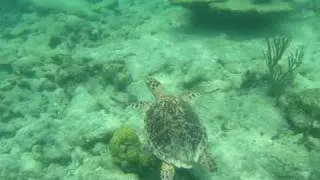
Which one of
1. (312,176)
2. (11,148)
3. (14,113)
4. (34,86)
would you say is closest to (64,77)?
(34,86)

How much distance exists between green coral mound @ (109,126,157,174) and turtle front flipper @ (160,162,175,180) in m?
0.46

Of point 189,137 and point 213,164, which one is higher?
point 189,137

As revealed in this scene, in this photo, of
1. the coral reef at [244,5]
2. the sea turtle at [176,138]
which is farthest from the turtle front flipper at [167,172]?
the coral reef at [244,5]

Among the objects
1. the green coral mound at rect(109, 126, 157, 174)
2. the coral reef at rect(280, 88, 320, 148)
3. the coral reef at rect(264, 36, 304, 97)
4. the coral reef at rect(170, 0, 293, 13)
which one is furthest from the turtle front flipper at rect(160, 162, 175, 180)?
the coral reef at rect(170, 0, 293, 13)

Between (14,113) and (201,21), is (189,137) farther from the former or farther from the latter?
(201,21)

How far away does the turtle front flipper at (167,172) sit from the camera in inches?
186

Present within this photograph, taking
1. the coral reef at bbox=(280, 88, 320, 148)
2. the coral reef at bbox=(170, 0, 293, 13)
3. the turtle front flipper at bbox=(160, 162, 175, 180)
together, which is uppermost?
the coral reef at bbox=(170, 0, 293, 13)

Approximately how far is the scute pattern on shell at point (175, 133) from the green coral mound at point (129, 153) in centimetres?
29

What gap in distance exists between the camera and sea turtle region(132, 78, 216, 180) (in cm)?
471

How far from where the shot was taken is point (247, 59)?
26.7 feet

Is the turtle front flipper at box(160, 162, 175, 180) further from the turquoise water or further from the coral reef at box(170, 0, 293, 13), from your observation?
the coral reef at box(170, 0, 293, 13)

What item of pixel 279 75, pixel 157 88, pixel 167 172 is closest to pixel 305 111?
pixel 279 75

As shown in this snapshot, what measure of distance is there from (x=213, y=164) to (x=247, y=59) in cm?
378

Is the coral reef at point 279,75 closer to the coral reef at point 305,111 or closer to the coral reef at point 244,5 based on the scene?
the coral reef at point 305,111
